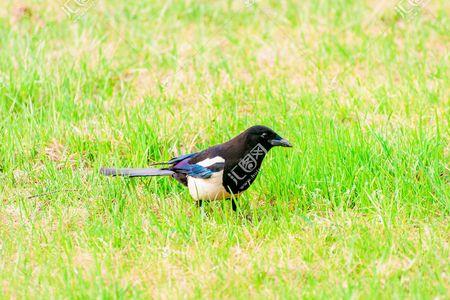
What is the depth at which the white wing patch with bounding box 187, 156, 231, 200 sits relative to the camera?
17.5 ft

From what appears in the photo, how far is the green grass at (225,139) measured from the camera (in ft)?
15.1

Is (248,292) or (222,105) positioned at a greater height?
(222,105)

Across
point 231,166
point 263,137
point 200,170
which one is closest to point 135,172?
point 200,170

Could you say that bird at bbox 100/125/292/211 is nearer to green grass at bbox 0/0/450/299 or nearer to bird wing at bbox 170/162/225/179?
bird wing at bbox 170/162/225/179

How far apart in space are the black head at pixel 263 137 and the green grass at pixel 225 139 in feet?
1.07

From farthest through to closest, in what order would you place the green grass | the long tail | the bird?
the long tail < the bird < the green grass

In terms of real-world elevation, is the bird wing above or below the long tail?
above

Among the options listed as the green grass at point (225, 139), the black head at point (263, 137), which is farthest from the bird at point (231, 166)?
the green grass at point (225, 139)

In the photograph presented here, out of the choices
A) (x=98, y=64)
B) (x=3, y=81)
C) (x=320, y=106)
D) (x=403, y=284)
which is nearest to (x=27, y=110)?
(x=3, y=81)

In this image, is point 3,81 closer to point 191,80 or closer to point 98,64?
point 98,64

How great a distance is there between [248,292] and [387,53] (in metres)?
3.94

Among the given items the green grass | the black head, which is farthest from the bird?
the green grass

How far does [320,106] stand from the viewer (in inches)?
267

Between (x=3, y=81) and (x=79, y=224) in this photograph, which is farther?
(x=3, y=81)
